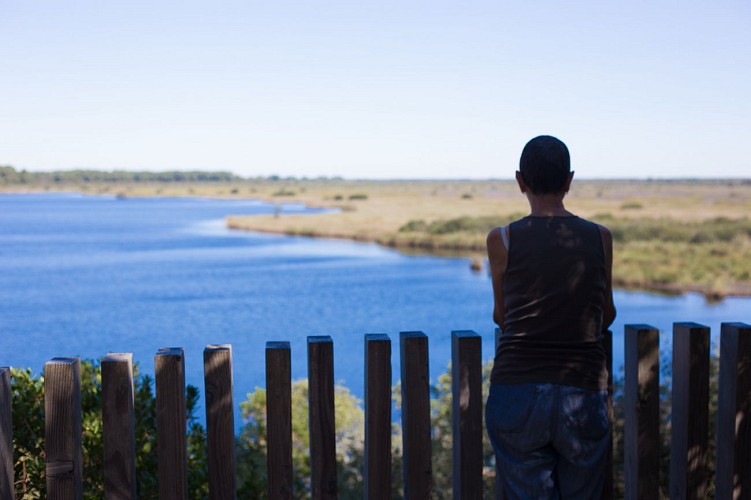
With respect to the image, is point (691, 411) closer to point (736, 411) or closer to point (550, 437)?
point (736, 411)

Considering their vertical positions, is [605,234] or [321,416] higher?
[605,234]

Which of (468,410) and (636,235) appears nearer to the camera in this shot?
(468,410)

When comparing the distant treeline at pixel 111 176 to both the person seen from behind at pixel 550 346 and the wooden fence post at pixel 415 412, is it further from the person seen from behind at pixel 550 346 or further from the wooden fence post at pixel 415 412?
the person seen from behind at pixel 550 346

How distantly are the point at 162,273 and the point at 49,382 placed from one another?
34.8 metres

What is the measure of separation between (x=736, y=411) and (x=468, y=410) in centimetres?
72

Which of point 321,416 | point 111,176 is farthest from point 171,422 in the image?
point 111,176

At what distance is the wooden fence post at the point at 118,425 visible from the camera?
2.04m

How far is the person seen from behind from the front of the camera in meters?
1.87

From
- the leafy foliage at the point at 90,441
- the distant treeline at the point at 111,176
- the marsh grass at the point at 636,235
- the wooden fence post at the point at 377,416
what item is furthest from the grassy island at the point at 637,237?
the distant treeline at the point at 111,176

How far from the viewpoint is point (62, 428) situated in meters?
2.03

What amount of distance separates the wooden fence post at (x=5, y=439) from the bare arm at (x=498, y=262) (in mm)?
1200

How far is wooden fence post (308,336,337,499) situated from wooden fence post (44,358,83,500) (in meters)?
0.58

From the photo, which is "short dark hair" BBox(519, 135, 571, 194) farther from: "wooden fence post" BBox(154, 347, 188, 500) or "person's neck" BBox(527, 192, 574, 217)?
"wooden fence post" BBox(154, 347, 188, 500)

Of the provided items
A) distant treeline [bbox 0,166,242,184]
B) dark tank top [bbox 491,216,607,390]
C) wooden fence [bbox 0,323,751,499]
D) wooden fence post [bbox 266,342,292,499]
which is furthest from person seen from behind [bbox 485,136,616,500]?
distant treeline [bbox 0,166,242,184]
